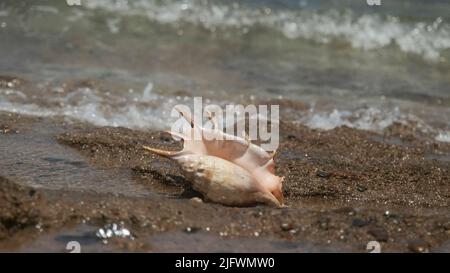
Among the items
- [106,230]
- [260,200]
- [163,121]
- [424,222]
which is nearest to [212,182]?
[260,200]

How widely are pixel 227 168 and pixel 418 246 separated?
0.85 m

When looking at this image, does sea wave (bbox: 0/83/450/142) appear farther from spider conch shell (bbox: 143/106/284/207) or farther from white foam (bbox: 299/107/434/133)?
spider conch shell (bbox: 143/106/284/207)

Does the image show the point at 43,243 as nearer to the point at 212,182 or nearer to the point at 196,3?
the point at 212,182

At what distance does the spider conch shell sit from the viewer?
9.39 feet

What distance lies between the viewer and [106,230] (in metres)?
2.59

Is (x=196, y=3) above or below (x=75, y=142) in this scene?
above

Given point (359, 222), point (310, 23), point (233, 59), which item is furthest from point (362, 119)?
point (310, 23)

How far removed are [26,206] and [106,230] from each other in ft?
1.09

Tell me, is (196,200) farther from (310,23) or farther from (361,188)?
(310,23)

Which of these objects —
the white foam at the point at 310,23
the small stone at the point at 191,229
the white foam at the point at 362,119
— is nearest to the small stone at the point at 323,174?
the small stone at the point at 191,229

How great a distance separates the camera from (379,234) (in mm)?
2771

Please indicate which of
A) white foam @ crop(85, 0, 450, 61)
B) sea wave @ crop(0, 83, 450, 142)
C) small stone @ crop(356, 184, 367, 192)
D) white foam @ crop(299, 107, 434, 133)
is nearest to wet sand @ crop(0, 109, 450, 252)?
small stone @ crop(356, 184, 367, 192)

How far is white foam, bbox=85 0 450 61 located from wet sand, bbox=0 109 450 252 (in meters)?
3.73

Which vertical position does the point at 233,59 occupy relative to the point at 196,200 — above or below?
above
